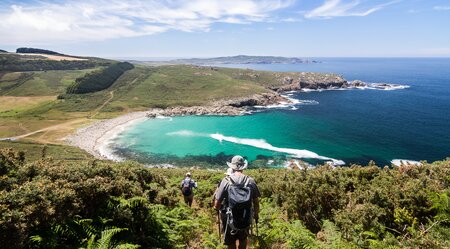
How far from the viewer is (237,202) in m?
6.43

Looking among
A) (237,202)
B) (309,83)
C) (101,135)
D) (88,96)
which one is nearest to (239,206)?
(237,202)

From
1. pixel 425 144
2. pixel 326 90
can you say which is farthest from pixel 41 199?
pixel 326 90

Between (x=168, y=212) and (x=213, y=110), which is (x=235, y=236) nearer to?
(x=168, y=212)

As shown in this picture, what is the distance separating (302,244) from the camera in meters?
7.66

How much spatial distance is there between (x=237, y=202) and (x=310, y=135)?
80292 millimetres

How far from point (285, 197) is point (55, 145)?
82.7m

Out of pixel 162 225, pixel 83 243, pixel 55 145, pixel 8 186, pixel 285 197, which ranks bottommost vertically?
pixel 55 145

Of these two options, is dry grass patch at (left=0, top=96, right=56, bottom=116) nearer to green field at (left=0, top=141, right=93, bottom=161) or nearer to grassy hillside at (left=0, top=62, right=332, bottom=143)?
grassy hillside at (left=0, top=62, right=332, bottom=143)

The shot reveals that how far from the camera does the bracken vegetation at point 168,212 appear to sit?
22.1 ft

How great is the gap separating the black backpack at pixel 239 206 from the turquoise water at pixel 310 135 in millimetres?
56884

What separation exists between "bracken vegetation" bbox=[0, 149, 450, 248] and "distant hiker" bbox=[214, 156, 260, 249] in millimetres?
1763

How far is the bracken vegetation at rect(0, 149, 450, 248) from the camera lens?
675 centimetres

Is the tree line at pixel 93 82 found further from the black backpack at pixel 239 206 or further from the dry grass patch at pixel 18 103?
the black backpack at pixel 239 206

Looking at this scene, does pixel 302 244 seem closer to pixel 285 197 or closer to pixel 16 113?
pixel 285 197
